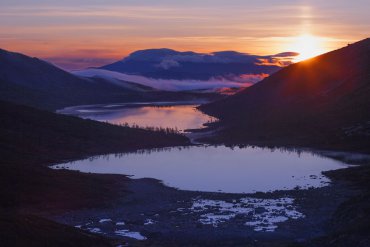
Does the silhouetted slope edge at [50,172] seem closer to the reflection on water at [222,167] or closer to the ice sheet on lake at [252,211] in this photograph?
the reflection on water at [222,167]

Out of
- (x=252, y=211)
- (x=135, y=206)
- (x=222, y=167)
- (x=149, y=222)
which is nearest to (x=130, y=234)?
(x=149, y=222)

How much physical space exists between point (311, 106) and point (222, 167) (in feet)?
151

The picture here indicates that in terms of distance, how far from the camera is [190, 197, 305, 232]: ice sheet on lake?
Answer: 107ft

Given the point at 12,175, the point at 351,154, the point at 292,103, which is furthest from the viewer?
the point at 292,103

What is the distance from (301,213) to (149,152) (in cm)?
3421

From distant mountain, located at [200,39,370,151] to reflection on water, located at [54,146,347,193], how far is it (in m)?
9.81

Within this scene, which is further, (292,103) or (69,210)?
(292,103)

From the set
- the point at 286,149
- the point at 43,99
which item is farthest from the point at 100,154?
the point at 43,99

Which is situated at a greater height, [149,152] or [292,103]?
[292,103]

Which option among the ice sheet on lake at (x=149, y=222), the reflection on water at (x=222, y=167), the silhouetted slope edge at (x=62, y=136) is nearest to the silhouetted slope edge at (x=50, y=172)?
the silhouetted slope edge at (x=62, y=136)

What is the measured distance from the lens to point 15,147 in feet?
207

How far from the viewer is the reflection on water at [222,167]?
46.0 metres

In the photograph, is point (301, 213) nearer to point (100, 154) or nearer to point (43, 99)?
point (100, 154)

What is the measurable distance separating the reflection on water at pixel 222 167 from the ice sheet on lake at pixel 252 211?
4.53 meters
